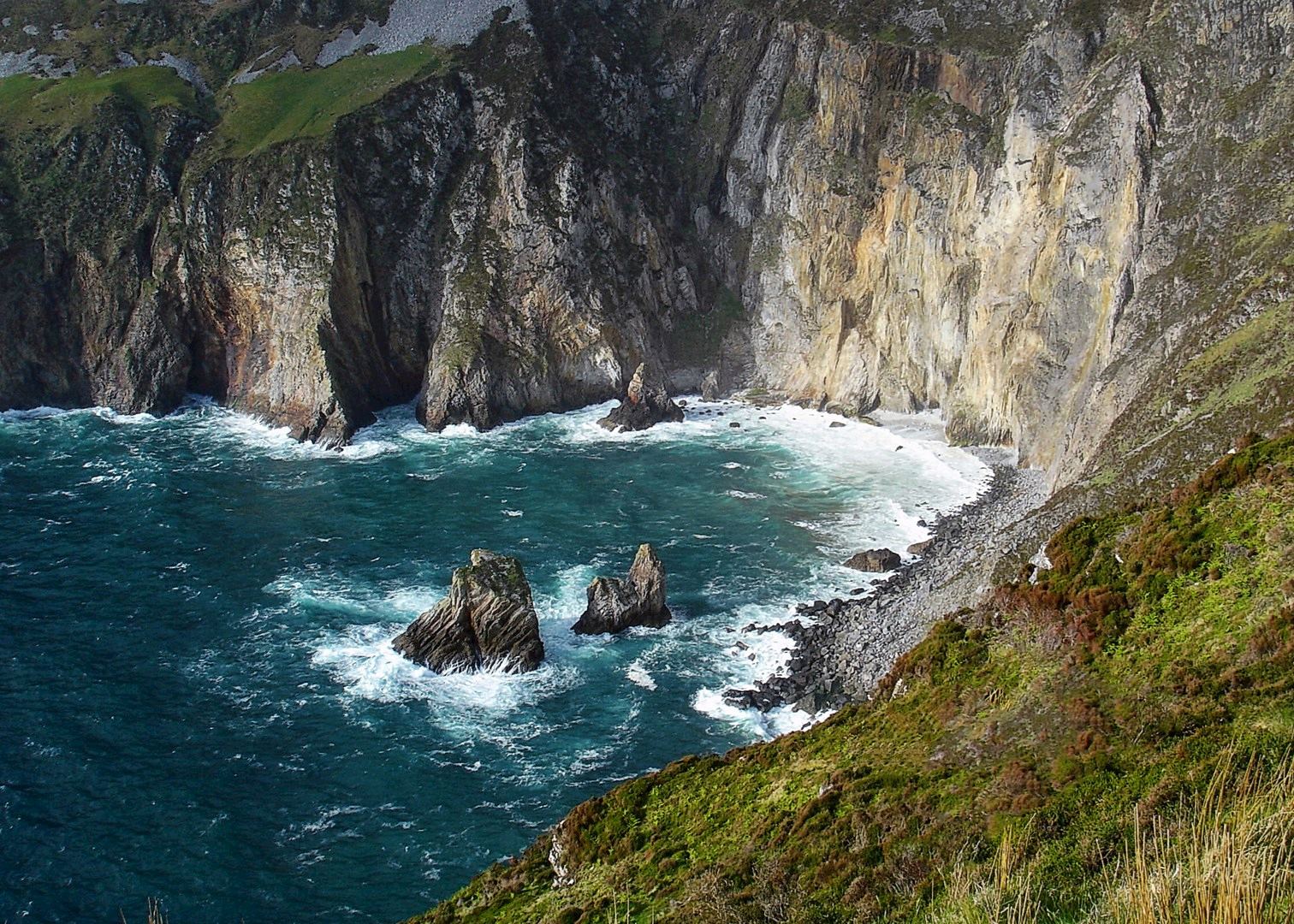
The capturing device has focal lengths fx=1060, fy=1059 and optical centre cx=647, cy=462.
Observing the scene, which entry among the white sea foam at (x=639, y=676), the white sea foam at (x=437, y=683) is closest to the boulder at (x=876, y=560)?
the white sea foam at (x=639, y=676)

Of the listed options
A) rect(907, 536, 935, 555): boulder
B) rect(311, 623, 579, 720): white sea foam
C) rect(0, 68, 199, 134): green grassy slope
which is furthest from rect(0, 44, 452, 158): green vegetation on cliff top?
rect(907, 536, 935, 555): boulder

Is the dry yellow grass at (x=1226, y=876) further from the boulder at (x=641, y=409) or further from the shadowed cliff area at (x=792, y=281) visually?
the boulder at (x=641, y=409)

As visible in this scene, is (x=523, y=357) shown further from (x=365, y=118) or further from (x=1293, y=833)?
(x=1293, y=833)

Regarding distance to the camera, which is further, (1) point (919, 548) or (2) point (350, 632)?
(1) point (919, 548)

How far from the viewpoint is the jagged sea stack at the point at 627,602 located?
54469 millimetres

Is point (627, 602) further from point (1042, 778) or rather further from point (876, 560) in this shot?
point (1042, 778)

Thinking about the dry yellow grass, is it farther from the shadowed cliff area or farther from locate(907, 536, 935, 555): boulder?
locate(907, 536, 935, 555): boulder

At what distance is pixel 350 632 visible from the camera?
54625mm

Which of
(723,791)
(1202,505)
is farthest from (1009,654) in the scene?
(723,791)

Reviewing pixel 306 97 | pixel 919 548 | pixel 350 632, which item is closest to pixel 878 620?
pixel 919 548

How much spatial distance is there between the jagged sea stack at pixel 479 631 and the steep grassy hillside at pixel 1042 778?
26.1 metres

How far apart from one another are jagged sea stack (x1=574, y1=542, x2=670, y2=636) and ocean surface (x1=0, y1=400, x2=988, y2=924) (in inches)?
45.4

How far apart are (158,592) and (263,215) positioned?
45132 millimetres

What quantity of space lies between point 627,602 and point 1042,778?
37.0 m
